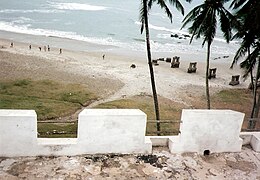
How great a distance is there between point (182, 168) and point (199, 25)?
12.9 m

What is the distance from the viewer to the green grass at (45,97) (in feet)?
62.5

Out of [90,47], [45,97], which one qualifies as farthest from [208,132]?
[90,47]

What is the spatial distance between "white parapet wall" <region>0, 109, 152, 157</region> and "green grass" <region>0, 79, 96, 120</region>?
11.7 metres

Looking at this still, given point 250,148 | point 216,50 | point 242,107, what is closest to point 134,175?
point 250,148

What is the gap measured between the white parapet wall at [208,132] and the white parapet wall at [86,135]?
811 millimetres

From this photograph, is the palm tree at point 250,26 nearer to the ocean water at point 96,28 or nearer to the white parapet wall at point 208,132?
the white parapet wall at point 208,132

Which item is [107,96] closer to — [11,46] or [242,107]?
[242,107]

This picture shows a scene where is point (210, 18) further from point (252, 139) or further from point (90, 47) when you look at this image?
point (90, 47)

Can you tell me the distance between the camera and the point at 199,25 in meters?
18.1

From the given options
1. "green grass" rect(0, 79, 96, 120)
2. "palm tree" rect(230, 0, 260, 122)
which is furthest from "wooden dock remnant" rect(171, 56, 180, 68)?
"palm tree" rect(230, 0, 260, 122)

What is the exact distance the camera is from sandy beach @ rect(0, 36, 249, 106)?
2680 centimetres

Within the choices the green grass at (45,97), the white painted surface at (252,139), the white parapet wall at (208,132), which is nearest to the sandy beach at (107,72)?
the green grass at (45,97)

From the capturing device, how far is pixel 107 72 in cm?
3147

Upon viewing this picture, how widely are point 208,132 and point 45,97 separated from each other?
16921mm
